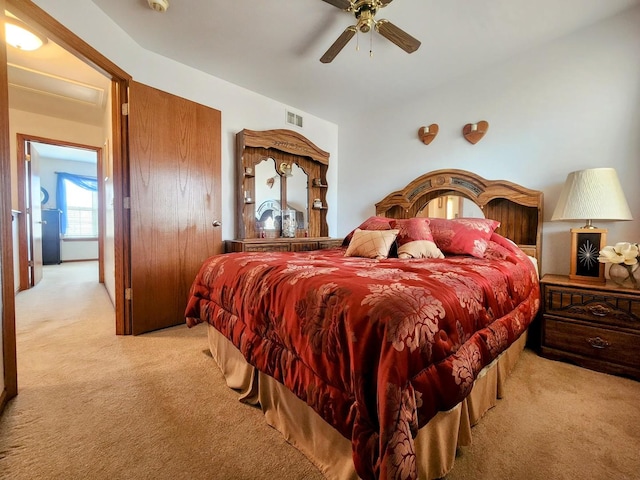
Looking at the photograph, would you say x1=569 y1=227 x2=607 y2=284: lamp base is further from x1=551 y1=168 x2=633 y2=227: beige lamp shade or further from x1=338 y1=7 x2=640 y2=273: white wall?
x1=338 y1=7 x2=640 y2=273: white wall

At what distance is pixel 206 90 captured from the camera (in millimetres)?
3049

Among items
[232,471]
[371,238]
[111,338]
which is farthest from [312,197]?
[232,471]

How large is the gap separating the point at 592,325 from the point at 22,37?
4.89 meters

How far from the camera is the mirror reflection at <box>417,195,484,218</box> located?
9.67 feet

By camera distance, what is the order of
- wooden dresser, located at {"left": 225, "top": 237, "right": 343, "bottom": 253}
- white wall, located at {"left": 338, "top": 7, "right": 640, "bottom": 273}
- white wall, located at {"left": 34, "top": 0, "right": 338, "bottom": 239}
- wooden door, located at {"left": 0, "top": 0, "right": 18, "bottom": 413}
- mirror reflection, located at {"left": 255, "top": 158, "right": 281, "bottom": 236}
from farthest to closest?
mirror reflection, located at {"left": 255, "top": 158, "right": 281, "bottom": 236}, wooden dresser, located at {"left": 225, "top": 237, "right": 343, "bottom": 253}, white wall, located at {"left": 338, "top": 7, "right": 640, "bottom": 273}, white wall, located at {"left": 34, "top": 0, "right": 338, "bottom": 239}, wooden door, located at {"left": 0, "top": 0, "right": 18, "bottom": 413}

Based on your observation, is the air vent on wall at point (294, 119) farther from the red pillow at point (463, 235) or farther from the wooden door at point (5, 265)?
the wooden door at point (5, 265)

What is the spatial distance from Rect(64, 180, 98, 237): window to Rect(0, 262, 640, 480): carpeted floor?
280 inches

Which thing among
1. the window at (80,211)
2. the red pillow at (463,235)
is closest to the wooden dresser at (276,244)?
the red pillow at (463,235)

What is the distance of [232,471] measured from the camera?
3.55 feet

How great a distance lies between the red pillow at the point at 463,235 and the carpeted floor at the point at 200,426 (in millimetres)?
864

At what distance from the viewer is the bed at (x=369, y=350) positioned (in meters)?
0.81

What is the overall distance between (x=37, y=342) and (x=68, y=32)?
2.28 metres

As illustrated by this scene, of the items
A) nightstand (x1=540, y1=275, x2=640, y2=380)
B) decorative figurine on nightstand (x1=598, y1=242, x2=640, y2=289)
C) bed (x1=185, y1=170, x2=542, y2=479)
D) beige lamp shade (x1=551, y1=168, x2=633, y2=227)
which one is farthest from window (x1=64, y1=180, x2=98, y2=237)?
decorative figurine on nightstand (x1=598, y1=242, x2=640, y2=289)

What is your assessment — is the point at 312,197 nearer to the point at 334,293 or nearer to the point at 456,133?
the point at 456,133
